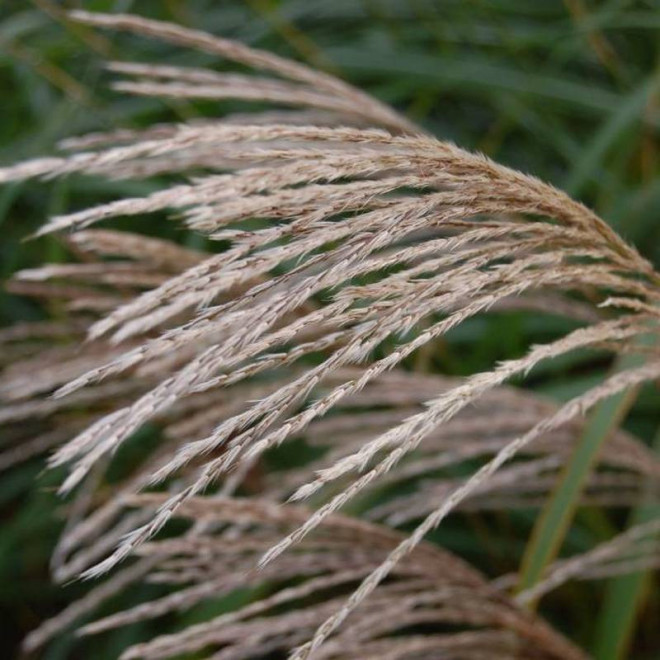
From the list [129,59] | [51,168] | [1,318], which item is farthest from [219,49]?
[1,318]

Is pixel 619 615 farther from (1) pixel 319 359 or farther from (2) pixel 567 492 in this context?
(1) pixel 319 359

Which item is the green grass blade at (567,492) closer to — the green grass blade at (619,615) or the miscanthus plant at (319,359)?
the miscanthus plant at (319,359)

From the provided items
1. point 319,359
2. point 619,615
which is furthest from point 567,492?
point 319,359

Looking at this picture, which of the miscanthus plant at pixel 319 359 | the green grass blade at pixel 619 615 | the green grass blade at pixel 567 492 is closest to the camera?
the miscanthus plant at pixel 319 359

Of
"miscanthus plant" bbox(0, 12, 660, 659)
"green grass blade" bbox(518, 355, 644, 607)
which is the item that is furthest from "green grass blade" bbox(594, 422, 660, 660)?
"green grass blade" bbox(518, 355, 644, 607)

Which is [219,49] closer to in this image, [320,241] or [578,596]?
[320,241]

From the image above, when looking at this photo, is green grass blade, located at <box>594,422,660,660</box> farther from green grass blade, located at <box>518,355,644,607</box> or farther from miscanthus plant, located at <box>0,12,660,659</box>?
green grass blade, located at <box>518,355,644,607</box>

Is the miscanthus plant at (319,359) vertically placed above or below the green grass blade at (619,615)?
above

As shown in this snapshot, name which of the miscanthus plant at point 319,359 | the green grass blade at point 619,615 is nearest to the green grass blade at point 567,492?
the miscanthus plant at point 319,359
